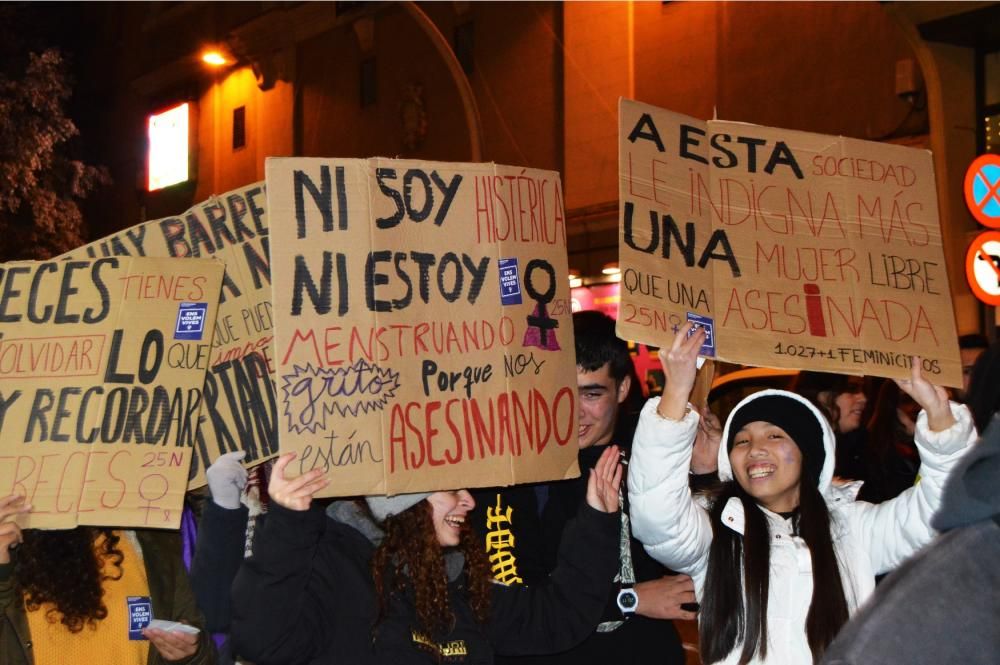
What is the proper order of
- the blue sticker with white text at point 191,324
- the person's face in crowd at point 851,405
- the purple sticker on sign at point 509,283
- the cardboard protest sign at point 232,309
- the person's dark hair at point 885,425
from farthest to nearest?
the person's face in crowd at point 851,405 < the person's dark hair at point 885,425 < the cardboard protest sign at point 232,309 < the blue sticker with white text at point 191,324 < the purple sticker on sign at point 509,283

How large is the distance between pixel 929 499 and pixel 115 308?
263cm

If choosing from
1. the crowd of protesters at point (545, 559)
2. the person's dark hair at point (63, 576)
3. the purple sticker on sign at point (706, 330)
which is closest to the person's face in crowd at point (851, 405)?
the crowd of protesters at point (545, 559)

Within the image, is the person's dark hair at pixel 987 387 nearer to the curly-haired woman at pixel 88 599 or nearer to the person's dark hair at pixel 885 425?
the curly-haired woman at pixel 88 599

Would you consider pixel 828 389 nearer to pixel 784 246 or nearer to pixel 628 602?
pixel 784 246

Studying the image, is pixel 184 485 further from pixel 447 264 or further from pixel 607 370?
pixel 607 370

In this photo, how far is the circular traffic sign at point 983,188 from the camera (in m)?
12.2

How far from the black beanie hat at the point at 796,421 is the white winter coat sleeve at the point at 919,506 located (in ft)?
0.73

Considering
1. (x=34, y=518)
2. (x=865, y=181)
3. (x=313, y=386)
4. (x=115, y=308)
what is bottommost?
(x=34, y=518)

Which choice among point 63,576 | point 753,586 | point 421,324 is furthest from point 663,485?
point 63,576

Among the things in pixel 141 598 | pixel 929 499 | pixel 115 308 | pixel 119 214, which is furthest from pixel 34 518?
pixel 119 214

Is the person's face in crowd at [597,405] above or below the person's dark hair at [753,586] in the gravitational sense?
above

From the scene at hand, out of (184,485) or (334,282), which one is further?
(184,485)

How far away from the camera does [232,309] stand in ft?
14.3

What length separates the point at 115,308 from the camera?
13.6 ft
